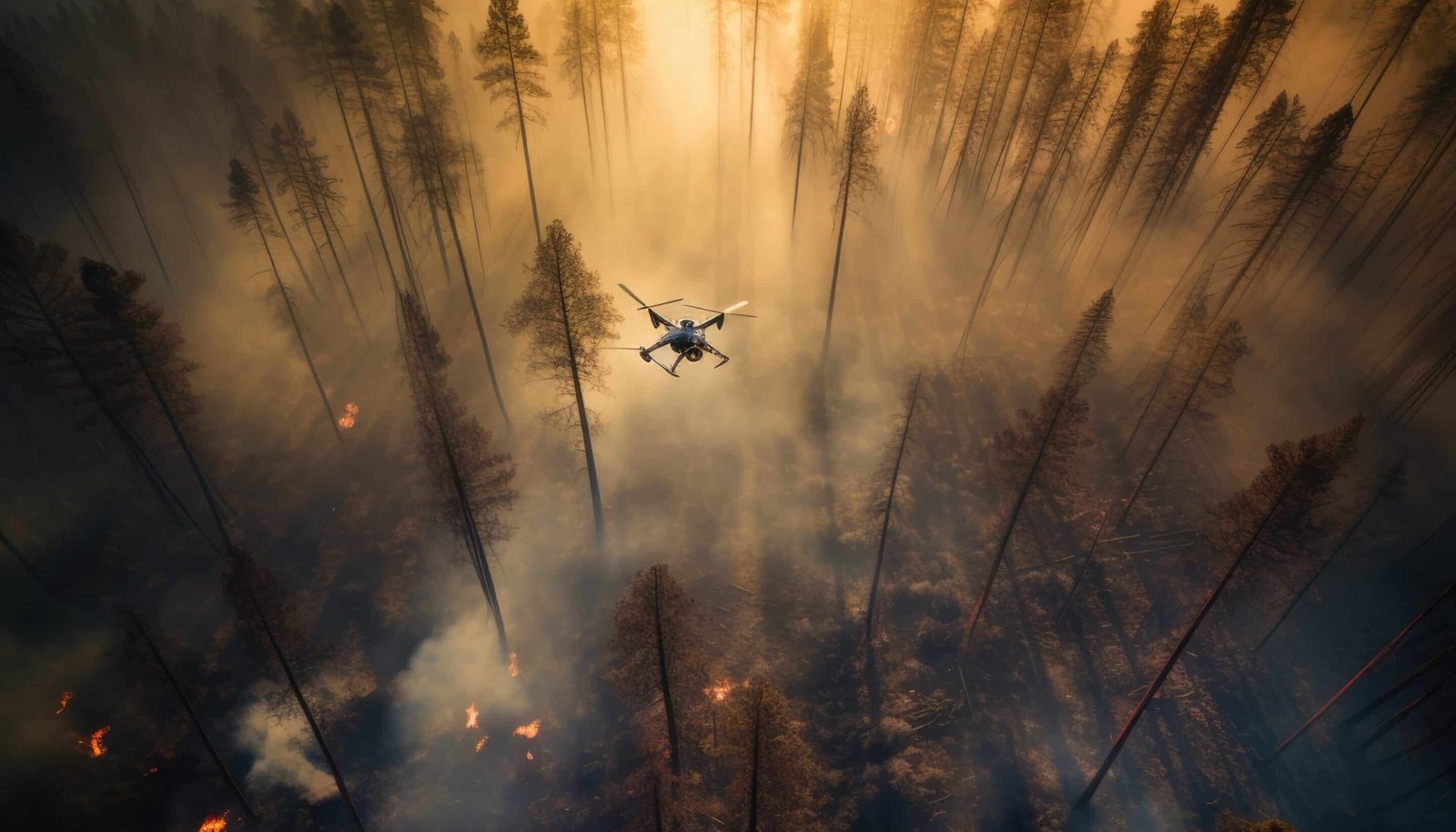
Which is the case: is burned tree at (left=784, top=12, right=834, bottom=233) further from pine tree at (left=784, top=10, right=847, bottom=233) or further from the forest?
the forest

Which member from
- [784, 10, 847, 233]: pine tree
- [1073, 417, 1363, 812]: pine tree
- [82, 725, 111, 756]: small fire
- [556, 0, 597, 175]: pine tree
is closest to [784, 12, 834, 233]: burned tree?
[784, 10, 847, 233]: pine tree

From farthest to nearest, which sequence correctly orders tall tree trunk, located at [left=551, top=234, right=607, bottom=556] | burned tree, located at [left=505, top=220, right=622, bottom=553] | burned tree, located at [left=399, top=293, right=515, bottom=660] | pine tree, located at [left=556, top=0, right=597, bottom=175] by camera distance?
1. pine tree, located at [left=556, top=0, right=597, bottom=175]
2. tall tree trunk, located at [left=551, top=234, right=607, bottom=556]
3. burned tree, located at [left=505, top=220, right=622, bottom=553]
4. burned tree, located at [left=399, top=293, right=515, bottom=660]

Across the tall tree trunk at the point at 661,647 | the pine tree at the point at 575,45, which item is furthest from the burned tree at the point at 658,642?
the pine tree at the point at 575,45

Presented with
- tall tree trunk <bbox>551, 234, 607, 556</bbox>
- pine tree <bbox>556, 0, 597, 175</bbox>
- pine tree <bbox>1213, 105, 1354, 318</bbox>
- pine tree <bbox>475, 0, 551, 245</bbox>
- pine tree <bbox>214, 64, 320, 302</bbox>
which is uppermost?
pine tree <bbox>556, 0, 597, 175</bbox>

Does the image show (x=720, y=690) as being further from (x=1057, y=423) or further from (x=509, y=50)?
(x=509, y=50)

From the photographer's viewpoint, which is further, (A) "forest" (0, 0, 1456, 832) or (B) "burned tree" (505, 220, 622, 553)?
(B) "burned tree" (505, 220, 622, 553)

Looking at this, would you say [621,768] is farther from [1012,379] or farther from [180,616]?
[1012,379]

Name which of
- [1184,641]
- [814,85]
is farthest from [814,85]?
[1184,641]
